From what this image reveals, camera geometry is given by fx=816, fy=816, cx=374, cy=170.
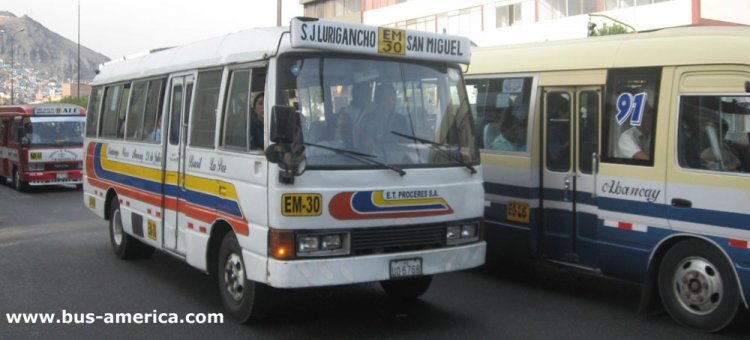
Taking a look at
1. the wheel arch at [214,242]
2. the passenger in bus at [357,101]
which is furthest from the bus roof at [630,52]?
the wheel arch at [214,242]

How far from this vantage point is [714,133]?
7223mm

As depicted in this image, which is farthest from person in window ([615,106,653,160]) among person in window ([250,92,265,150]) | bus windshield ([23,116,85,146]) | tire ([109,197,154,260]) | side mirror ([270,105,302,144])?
bus windshield ([23,116,85,146])

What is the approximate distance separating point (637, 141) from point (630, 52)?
0.89 m

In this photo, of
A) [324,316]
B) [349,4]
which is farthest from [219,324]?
[349,4]

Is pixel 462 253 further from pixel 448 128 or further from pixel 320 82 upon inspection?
pixel 320 82

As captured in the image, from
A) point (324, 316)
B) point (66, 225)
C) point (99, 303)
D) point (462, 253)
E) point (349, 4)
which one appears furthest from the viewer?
point (349, 4)

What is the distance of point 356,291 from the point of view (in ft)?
29.5

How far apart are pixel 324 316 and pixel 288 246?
1.52m

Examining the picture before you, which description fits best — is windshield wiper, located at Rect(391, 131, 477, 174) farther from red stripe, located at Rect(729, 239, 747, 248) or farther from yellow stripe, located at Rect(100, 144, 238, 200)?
red stripe, located at Rect(729, 239, 747, 248)

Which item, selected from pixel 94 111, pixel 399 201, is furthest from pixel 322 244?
pixel 94 111

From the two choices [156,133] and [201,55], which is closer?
[201,55]

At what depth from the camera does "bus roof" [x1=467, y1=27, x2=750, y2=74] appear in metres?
7.17

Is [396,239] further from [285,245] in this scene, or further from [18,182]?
[18,182]

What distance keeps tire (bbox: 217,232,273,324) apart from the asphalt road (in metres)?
0.13
